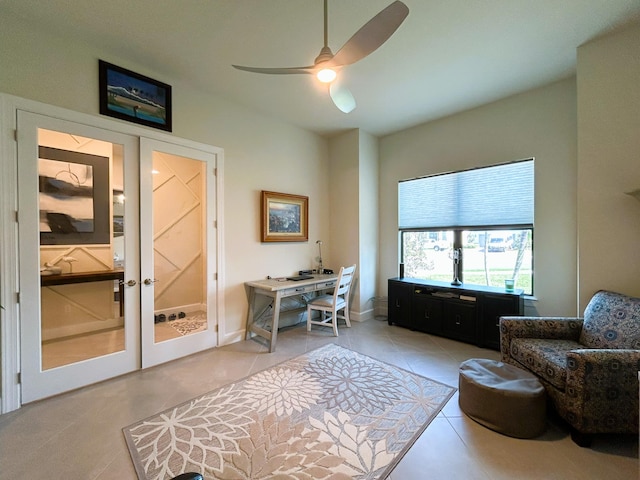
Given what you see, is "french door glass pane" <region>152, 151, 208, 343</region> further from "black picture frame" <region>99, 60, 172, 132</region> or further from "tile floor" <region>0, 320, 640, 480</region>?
"tile floor" <region>0, 320, 640, 480</region>

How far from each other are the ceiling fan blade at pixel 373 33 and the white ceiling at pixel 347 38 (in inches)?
23.6

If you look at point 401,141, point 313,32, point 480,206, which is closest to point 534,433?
point 480,206

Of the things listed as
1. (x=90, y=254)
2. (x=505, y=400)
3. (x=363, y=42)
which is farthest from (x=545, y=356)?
(x=90, y=254)

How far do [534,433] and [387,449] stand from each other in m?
0.99

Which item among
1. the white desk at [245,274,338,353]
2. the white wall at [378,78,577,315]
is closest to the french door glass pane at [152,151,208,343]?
the white desk at [245,274,338,353]

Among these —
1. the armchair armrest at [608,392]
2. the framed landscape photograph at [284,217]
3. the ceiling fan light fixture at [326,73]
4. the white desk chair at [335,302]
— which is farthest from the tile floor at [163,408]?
the ceiling fan light fixture at [326,73]

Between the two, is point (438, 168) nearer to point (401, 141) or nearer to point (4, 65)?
point (401, 141)

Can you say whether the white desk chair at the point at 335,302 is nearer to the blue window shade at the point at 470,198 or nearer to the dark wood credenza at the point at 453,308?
the dark wood credenza at the point at 453,308

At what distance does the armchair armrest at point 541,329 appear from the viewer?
2240mm

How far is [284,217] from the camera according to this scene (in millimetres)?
3988

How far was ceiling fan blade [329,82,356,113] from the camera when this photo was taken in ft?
6.89

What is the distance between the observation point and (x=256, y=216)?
3.68 m

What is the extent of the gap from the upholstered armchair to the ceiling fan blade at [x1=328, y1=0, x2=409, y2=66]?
2281 millimetres

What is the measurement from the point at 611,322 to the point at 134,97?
4606mm
